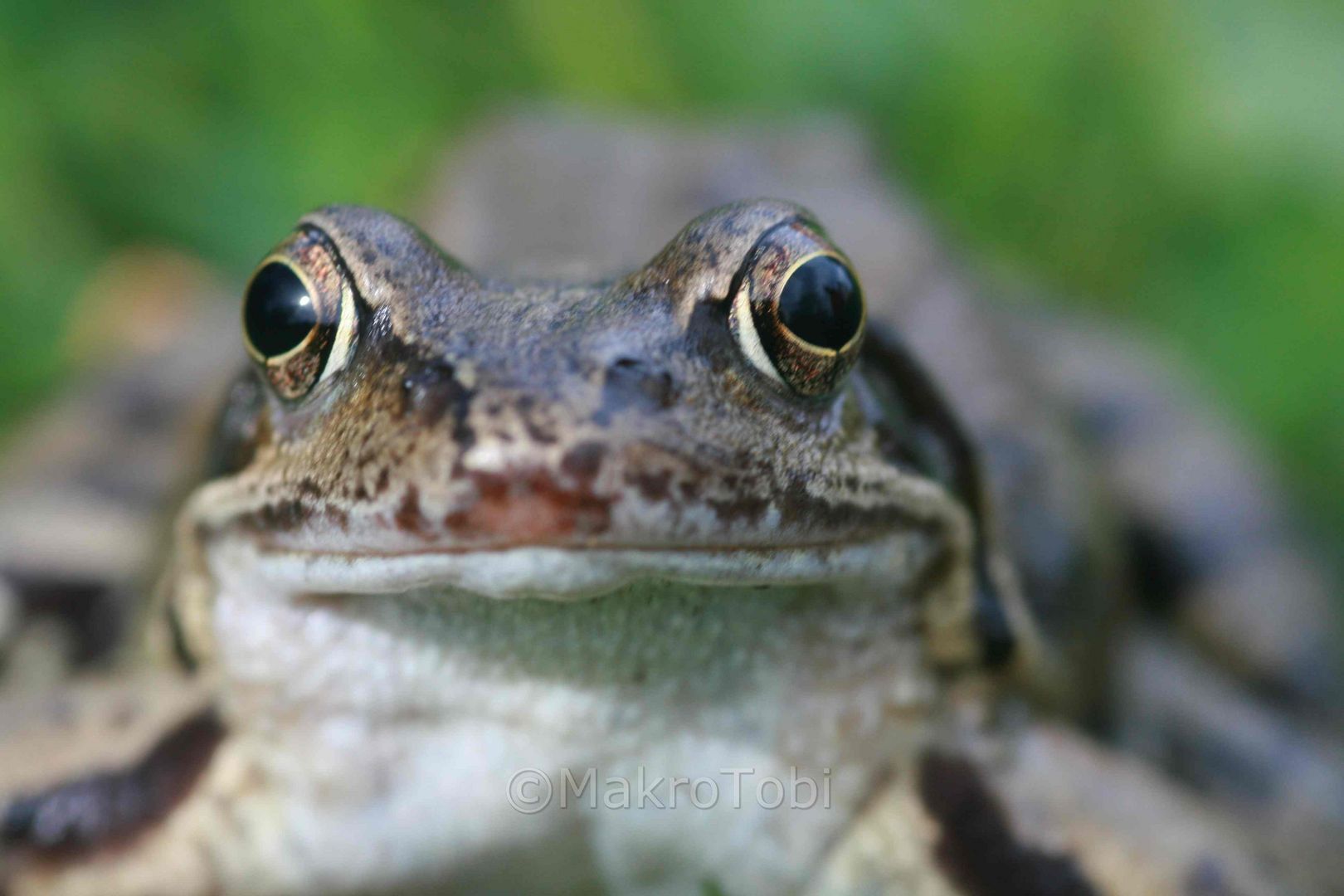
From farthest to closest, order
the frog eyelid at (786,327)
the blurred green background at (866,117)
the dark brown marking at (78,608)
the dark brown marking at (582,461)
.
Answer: the blurred green background at (866,117), the dark brown marking at (78,608), the frog eyelid at (786,327), the dark brown marking at (582,461)

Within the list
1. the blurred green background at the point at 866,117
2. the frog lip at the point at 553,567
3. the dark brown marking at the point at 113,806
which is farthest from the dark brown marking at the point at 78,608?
the frog lip at the point at 553,567

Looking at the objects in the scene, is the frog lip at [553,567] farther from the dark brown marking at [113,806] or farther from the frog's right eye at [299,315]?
the dark brown marking at [113,806]

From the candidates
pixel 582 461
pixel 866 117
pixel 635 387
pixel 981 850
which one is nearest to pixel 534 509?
pixel 582 461

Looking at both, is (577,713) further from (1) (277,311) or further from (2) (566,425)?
(1) (277,311)

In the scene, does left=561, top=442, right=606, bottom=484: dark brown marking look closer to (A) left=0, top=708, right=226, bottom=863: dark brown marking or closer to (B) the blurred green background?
(A) left=0, top=708, right=226, bottom=863: dark brown marking

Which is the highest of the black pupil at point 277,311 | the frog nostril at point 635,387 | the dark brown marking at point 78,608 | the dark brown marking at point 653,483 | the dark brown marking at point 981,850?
A: the dark brown marking at point 78,608

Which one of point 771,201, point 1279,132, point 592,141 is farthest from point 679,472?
point 1279,132

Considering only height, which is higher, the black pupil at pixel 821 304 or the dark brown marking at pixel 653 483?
the black pupil at pixel 821 304
